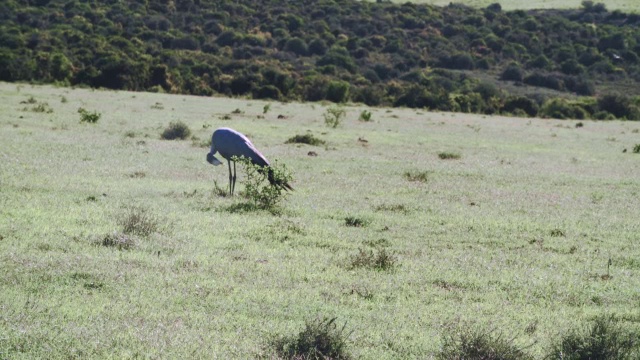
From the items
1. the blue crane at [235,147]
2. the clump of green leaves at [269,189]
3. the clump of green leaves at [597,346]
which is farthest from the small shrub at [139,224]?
the clump of green leaves at [597,346]

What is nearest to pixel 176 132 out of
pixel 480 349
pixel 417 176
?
pixel 417 176

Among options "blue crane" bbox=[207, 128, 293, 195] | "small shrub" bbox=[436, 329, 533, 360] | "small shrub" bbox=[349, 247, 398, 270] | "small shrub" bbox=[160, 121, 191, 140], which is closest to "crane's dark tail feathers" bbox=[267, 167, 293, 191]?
"blue crane" bbox=[207, 128, 293, 195]

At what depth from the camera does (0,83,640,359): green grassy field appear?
7.52 meters

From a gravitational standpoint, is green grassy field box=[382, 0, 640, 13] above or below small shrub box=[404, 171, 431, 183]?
below

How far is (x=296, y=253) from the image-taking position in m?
10.8

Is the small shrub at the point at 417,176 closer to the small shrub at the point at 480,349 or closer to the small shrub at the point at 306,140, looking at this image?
the small shrub at the point at 306,140

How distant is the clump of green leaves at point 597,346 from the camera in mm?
6844

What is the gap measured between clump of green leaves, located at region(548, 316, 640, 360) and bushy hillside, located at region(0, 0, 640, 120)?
2084 inches

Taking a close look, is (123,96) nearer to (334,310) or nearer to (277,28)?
(334,310)

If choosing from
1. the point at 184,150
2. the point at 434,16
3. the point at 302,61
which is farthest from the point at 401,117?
the point at 434,16

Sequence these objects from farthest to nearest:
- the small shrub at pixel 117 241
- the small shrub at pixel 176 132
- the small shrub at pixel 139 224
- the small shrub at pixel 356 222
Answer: the small shrub at pixel 176 132, the small shrub at pixel 356 222, the small shrub at pixel 139 224, the small shrub at pixel 117 241

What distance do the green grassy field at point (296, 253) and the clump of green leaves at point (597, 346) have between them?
32 centimetres

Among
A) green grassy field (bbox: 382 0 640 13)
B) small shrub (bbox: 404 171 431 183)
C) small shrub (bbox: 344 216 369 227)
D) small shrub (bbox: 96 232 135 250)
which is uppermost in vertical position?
small shrub (bbox: 96 232 135 250)

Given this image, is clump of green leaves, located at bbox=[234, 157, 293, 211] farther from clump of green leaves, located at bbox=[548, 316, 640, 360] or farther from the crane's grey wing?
clump of green leaves, located at bbox=[548, 316, 640, 360]
